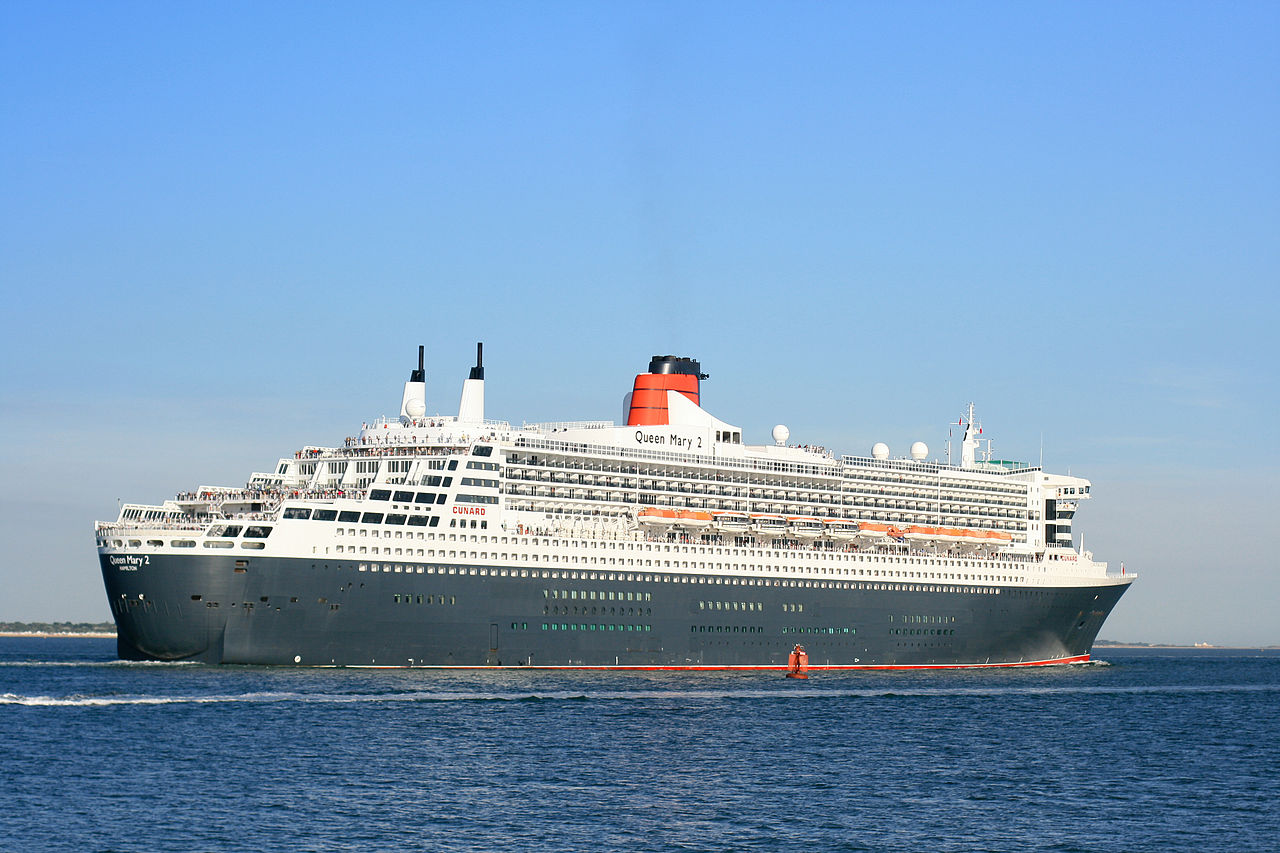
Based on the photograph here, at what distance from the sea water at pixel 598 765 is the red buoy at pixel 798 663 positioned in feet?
32.1

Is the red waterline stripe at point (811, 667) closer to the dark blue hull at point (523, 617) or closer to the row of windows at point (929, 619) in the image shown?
the dark blue hull at point (523, 617)

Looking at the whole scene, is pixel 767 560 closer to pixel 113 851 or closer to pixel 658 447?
pixel 658 447

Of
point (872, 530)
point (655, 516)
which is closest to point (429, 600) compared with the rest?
point (655, 516)

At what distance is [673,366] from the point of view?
89.1 metres

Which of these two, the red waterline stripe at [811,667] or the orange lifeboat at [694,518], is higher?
the orange lifeboat at [694,518]

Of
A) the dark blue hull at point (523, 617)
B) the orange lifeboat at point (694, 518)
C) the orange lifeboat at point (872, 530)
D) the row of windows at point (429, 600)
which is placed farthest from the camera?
the orange lifeboat at point (872, 530)

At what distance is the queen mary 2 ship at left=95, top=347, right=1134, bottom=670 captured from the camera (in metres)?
66.8

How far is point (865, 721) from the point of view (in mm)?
57406

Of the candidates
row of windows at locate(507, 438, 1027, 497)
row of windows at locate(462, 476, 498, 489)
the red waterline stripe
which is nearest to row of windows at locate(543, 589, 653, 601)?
the red waterline stripe

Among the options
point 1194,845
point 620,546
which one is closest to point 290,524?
point 620,546

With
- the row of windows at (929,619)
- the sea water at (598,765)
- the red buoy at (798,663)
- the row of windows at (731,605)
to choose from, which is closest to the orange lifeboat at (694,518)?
the row of windows at (731,605)

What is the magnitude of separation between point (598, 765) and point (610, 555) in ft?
99.5

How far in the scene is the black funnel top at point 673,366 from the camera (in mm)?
88875

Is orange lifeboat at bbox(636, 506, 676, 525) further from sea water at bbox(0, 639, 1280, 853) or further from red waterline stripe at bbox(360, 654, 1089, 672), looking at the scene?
sea water at bbox(0, 639, 1280, 853)
